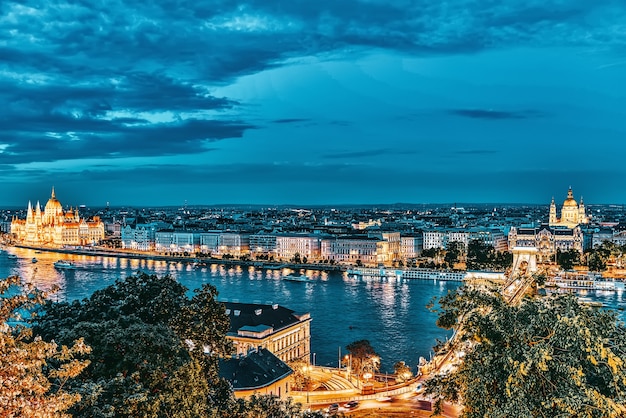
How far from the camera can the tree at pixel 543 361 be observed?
457cm

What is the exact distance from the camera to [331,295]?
32312mm

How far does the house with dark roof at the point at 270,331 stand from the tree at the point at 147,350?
6.86m

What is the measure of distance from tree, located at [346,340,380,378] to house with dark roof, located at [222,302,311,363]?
1831mm

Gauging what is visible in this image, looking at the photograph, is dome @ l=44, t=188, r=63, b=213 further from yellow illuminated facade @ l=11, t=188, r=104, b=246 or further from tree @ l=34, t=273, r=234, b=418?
tree @ l=34, t=273, r=234, b=418

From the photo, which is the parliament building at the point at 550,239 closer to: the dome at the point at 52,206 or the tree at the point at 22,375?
the tree at the point at 22,375

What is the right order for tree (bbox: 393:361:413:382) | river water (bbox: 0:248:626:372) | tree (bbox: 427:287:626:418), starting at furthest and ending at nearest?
river water (bbox: 0:248:626:372), tree (bbox: 393:361:413:382), tree (bbox: 427:287:626:418)

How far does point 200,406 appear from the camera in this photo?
609cm

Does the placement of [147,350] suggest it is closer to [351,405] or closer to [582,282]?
[351,405]

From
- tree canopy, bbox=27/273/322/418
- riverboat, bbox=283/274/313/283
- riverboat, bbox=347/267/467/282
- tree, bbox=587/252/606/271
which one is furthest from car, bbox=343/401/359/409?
tree, bbox=587/252/606/271

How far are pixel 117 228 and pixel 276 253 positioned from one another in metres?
38.4

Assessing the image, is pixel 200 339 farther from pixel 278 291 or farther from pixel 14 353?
pixel 278 291

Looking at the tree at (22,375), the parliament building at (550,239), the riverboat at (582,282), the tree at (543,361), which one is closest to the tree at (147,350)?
the tree at (22,375)

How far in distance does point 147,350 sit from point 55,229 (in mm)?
76918

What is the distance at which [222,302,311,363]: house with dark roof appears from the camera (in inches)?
661
